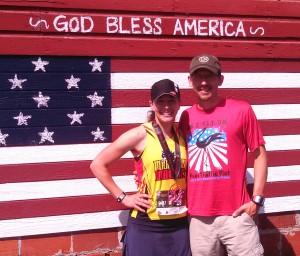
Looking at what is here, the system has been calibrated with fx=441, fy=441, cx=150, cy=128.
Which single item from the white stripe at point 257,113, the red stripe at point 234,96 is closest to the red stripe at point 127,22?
the red stripe at point 234,96

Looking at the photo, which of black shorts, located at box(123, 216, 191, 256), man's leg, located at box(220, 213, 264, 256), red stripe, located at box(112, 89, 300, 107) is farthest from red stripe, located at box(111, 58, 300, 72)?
man's leg, located at box(220, 213, 264, 256)

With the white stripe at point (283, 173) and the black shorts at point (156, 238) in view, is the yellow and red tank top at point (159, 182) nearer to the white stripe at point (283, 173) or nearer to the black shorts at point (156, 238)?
the black shorts at point (156, 238)

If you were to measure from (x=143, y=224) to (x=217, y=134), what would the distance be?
0.82 metres

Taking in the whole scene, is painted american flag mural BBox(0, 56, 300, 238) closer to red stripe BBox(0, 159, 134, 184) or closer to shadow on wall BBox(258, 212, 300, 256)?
red stripe BBox(0, 159, 134, 184)

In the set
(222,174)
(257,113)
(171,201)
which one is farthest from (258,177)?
(257,113)

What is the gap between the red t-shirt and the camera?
3123 millimetres

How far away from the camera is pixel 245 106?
3.17 m

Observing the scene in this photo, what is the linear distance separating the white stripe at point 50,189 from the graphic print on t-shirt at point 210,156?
101 cm

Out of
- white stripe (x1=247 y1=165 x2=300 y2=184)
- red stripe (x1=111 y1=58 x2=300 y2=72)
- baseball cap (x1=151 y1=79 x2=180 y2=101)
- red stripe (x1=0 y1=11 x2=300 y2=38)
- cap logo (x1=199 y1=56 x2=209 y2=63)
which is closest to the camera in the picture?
baseball cap (x1=151 y1=79 x2=180 y2=101)

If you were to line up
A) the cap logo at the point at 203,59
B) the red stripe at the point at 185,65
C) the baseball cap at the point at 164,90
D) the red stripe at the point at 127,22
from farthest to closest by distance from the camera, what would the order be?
1. the red stripe at the point at 185,65
2. the red stripe at the point at 127,22
3. the cap logo at the point at 203,59
4. the baseball cap at the point at 164,90

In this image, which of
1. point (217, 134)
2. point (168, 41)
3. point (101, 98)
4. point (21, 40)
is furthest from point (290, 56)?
point (21, 40)

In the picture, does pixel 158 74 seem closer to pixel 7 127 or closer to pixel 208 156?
pixel 208 156

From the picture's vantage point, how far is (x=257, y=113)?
421cm

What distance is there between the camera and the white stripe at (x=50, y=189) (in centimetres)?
370
